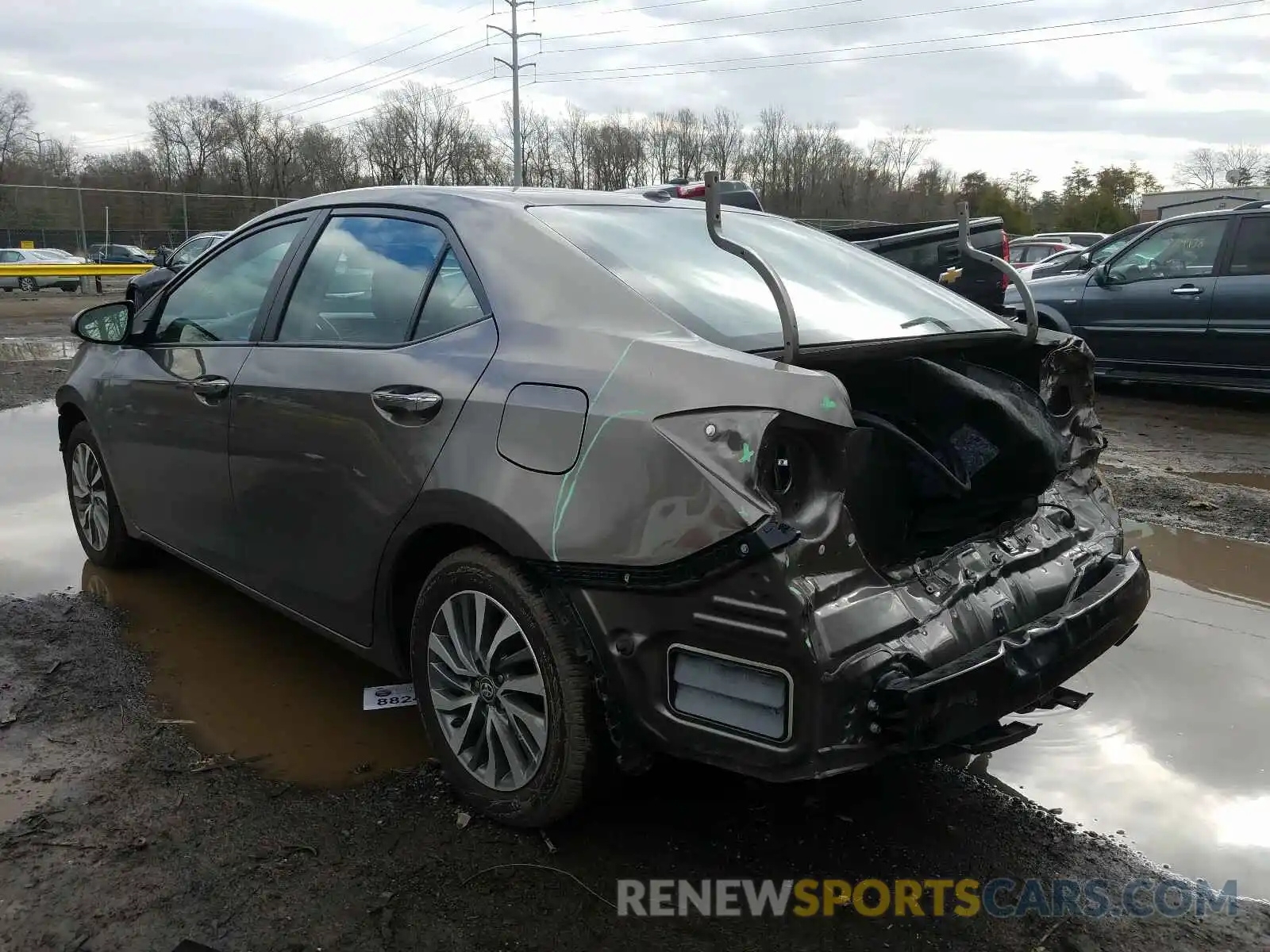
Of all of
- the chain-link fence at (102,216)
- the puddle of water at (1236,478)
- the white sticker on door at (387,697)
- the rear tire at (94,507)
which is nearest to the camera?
the white sticker on door at (387,697)

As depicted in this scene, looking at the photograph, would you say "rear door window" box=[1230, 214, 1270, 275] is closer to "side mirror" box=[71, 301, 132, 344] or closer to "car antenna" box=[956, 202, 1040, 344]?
"car antenna" box=[956, 202, 1040, 344]

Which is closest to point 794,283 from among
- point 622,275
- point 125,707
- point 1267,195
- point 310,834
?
point 622,275

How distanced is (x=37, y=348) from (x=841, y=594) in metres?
15.4

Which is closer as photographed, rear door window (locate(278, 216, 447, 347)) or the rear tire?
rear door window (locate(278, 216, 447, 347))

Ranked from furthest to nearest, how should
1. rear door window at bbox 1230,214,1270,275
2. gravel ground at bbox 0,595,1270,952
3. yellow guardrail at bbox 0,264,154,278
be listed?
yellow guardrail at bbox 0,264,154,278 < rear door window at bbox 1230,214,1270,275 < gravel ground at bbox 0,595,1270,952

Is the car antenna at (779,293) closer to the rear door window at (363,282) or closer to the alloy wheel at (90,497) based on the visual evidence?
the rear door window at (363,282)

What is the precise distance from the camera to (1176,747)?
3.18 meters

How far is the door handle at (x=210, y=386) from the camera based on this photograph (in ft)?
11.4

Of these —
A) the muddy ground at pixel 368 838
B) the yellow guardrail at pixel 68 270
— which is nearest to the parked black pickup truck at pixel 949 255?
the muddy ground at pixel 368 838

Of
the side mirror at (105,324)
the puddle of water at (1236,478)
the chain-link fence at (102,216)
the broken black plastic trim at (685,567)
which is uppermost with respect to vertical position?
the chain-link fence at (102,216)

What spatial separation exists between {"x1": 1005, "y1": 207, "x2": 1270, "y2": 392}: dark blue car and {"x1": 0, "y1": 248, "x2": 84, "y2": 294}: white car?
2910cm

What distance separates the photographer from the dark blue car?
8500 millimetres

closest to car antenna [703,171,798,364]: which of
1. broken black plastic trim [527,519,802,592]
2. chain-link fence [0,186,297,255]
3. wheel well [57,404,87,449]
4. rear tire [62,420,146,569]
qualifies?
broken black plastic trim [527,519,802,592]

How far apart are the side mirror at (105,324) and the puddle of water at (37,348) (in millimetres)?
9563
